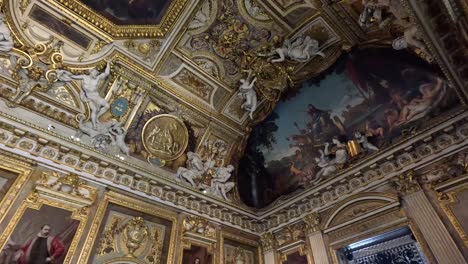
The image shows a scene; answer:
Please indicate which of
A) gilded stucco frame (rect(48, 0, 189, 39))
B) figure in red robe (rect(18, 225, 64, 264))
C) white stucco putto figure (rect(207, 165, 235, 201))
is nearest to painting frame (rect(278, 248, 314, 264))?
white stucco putto figure (rect(207, 165, 235, 201))

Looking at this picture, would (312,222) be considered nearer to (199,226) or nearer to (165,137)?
(199,226)

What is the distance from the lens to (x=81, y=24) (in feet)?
22.2

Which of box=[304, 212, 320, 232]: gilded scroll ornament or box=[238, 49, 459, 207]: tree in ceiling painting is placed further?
box=[304, 212, 320, 232]: gilded scroll ornament

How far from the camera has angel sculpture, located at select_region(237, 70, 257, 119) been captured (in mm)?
8984

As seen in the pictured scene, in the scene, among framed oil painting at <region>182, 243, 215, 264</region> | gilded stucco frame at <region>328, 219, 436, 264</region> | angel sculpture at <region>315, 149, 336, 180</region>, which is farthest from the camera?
angel sculpture at <region>315, 149, 336, 180</region>

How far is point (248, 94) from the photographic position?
9164 mm

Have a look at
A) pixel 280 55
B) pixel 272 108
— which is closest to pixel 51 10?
pixel 280 55

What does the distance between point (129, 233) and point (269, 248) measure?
4.44 meters

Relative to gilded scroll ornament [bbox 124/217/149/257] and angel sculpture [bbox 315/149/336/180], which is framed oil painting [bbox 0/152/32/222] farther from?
angel sculpture [bbox 315/149/336/180]

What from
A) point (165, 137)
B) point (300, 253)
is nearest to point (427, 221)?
point (300, 253)

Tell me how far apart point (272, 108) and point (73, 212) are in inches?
263

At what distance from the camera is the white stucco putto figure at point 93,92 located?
6971mm

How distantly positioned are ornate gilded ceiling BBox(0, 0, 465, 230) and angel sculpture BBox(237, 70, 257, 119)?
0.08 meters

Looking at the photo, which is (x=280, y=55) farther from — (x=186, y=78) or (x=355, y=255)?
(x=355, y=255)
